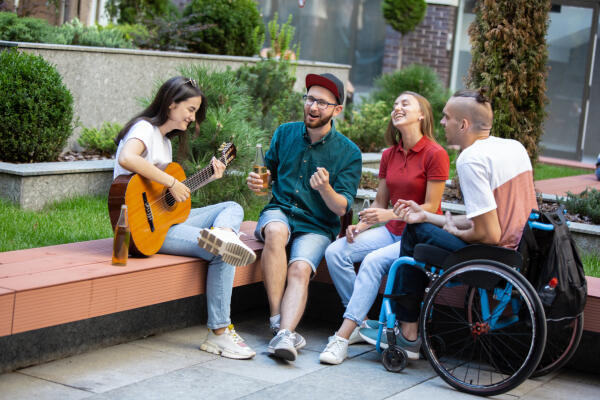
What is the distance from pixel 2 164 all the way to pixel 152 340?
8.66 ft

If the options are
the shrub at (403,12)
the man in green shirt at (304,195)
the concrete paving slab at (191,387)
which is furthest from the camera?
the shrub at (403,12)

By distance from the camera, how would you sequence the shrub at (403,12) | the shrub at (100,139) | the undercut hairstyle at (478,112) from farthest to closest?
the shrub at (403,12) < the shrub at (100,139) < the undercut hairstyle at (478,112)

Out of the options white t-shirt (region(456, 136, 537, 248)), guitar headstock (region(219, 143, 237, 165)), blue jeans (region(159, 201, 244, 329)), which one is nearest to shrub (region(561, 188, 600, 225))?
white t-shirt (region(456, 136, 537, 248))

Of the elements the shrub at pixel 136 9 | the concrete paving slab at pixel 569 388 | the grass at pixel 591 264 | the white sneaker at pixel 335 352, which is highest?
the shrub at pixel 136 9

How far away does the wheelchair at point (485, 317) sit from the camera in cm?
391

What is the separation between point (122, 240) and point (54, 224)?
6.31ft

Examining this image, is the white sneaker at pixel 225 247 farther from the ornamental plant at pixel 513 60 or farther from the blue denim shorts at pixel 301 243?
the ornamental plant at pixel 513 60

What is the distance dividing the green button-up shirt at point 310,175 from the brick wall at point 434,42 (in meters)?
11.9

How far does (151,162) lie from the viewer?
14.6 feet

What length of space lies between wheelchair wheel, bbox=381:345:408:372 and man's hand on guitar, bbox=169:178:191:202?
52.0 inches

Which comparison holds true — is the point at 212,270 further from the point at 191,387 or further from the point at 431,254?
the point at 431,254

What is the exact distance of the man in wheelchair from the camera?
405 centimetres

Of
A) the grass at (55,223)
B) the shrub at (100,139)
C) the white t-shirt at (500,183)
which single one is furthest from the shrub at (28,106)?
the white t-shirt at (500,183)

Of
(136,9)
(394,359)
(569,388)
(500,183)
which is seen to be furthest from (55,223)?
(136,9)
